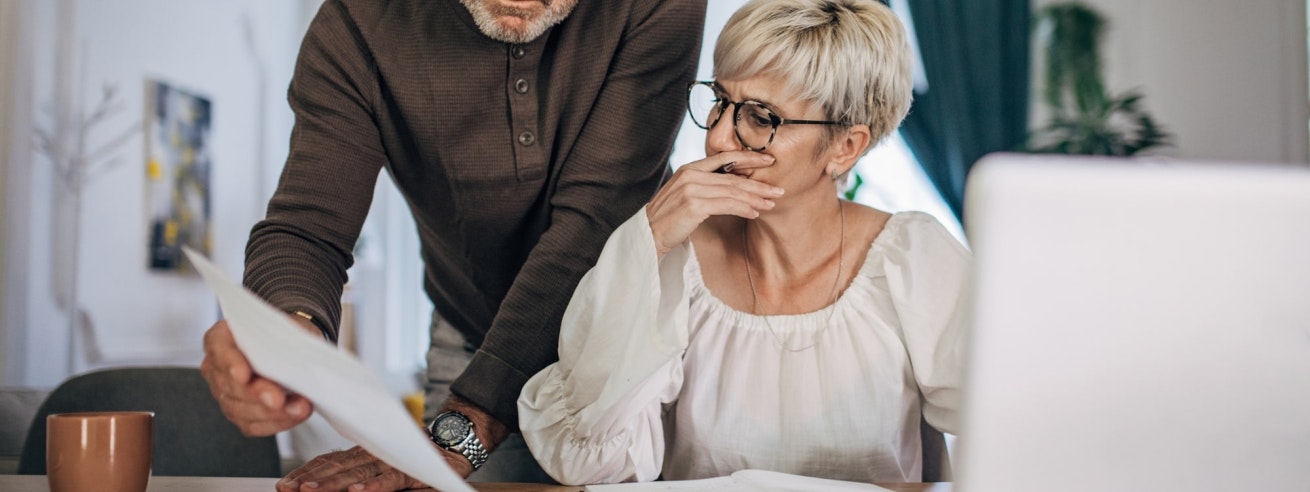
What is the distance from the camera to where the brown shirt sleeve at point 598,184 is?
1439 mm

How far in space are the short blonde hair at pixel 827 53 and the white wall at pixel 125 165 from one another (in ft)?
9.46

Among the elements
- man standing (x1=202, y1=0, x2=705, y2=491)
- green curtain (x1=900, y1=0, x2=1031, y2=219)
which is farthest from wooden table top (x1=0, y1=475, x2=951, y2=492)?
green curtain (x1=900, y1=0, x2=1031, y2=219)

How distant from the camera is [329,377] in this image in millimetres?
700

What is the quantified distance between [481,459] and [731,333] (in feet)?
1.34

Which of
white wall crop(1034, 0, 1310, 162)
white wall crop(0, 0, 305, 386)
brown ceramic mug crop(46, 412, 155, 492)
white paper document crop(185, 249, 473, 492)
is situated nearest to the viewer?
white paper document crop(185, 249, 473, 492)

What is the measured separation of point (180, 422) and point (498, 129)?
0.88 metres

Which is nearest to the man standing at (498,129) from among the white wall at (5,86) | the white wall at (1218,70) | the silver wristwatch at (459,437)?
the silver wristwatch at (459,437)

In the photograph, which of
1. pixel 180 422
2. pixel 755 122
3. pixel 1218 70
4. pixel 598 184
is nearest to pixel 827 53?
pixel 755 122

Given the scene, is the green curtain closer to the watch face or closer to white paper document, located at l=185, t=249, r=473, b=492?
the watch face

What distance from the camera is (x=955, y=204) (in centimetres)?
471

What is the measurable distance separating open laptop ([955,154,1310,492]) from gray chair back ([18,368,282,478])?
5.45 feet

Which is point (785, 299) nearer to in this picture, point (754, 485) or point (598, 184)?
point (598, 184)

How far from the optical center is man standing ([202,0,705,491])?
5.03 ft

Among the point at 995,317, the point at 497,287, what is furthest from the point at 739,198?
the point at 995,317
